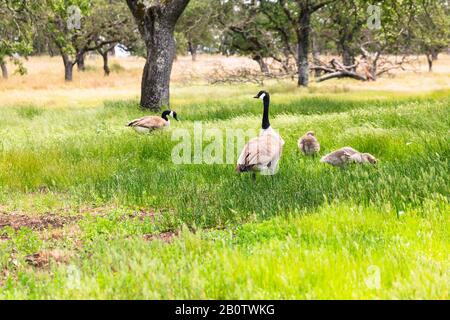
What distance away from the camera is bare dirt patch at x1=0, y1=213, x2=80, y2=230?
23.3 ft

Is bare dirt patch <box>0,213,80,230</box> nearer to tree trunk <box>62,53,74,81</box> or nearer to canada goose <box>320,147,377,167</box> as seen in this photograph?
canada goose <box>320,147,377,167</box>

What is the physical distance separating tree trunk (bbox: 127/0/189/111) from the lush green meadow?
6486 millimetres

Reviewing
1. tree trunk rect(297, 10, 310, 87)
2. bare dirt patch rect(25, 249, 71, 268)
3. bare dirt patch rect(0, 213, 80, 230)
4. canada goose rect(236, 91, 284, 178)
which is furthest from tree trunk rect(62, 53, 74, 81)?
bare dirt patch rect(25, 249, 71, 268)

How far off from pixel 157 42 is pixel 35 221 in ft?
43.1

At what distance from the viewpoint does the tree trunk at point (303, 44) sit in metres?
31.3

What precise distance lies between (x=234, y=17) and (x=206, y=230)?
1514 inches

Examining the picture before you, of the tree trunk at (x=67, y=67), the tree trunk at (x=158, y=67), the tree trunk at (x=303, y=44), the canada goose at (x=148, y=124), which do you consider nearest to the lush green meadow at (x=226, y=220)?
the canada goose at (x=148, y=124)

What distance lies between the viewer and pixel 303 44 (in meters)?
31.5

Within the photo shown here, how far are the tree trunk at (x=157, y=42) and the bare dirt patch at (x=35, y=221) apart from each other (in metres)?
12.5

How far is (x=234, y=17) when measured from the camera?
4256cm

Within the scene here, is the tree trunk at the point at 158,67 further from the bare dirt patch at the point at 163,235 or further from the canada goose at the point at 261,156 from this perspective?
the bare dirt patch at the point at 163,235

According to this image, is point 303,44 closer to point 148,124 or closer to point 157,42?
point 157,42
